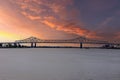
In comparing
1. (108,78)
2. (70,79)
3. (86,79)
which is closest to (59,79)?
(70,79)

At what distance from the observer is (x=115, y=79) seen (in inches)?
667

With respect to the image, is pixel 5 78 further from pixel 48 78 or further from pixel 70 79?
pixel 70 79

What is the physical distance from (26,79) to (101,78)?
4.92 m

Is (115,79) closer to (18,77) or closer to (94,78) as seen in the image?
(94,78)

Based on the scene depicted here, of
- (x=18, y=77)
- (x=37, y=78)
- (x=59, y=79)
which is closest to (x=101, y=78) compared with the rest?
(x=59, y=79)

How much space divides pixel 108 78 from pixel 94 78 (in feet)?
3.27

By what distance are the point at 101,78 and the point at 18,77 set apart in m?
5.48

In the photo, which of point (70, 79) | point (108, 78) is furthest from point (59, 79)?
point (108, 78)

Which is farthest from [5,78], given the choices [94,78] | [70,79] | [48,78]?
[94,78]

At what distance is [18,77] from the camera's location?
17.2 meters

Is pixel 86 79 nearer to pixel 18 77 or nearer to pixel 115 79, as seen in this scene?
pixel 115 79

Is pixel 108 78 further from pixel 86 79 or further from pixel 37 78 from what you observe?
pixel 37 78

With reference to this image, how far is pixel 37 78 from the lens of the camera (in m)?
17.0

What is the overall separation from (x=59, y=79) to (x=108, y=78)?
325 cm
